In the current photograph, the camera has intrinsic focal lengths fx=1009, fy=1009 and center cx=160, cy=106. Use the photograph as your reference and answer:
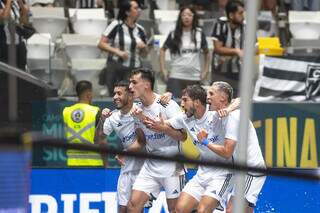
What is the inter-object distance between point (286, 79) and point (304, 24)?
1748 millimetres

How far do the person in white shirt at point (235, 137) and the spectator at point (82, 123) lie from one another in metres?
1.55

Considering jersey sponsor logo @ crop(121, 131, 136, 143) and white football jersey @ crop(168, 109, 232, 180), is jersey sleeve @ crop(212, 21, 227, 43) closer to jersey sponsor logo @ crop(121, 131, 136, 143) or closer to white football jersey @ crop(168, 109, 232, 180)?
jersey sponsor logo @ crop(121, 131, 136, 143)

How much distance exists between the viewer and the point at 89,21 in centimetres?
1338

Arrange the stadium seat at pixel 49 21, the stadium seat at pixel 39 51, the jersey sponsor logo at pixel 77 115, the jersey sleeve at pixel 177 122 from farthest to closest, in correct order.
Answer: the stadium seat at pixel 49 21 → the stadium seat at pixel 39 51 → the jersey sponsor logo at pixel 77 115 → the jersey sleeve at pixel 177 122

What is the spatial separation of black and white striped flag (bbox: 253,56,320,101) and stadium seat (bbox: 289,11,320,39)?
133 centimetres

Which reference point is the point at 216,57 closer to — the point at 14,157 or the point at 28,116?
the point at 28,116

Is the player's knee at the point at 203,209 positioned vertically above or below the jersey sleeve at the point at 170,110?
below

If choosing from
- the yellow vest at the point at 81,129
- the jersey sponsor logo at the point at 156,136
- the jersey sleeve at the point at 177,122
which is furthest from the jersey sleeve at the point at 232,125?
the yellow vest at the point at 81,129

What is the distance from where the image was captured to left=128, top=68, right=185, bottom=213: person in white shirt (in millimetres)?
10008

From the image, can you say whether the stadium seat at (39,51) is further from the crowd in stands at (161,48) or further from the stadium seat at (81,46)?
the stadium seat at (81,46)

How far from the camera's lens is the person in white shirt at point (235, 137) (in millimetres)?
9406

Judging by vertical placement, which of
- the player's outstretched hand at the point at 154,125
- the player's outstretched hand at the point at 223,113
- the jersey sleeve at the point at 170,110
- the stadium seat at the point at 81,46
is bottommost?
the player's outstretched hand at the point at 154,125

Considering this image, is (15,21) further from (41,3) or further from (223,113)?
(223,113)

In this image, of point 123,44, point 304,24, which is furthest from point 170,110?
point 304,24
